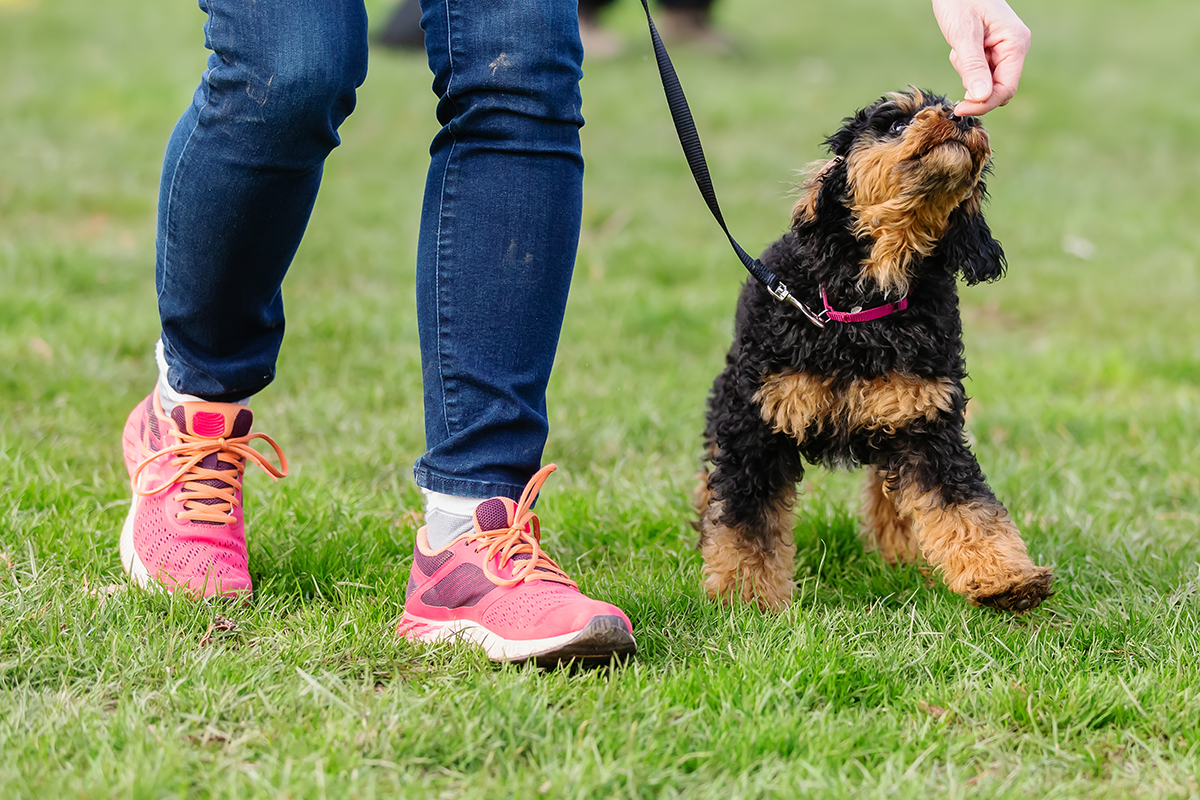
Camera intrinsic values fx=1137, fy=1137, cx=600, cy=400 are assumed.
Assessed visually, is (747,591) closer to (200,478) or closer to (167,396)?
(200,478)

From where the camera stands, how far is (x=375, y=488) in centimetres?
358

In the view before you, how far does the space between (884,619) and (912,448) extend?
0.42 metres

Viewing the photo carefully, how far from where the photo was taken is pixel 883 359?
268 centimetres

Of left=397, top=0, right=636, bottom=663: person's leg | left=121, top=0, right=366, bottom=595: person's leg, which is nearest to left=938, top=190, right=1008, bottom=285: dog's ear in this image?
left=397, top=0, right=636, bottom=663: person's leg

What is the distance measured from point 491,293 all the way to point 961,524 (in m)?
1.22

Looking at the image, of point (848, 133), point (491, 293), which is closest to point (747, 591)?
point (491, 293)

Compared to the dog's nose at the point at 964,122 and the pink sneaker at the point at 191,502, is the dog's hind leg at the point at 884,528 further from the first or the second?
the pink sneaker at the point at 191,502

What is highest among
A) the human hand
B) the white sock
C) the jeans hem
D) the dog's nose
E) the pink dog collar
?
the human hand

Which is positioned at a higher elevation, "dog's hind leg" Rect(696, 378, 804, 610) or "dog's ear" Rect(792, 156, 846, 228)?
"dog's ear" Rect(792, 156, 846, 228)

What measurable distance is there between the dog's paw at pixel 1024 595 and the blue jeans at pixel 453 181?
111 centimetres

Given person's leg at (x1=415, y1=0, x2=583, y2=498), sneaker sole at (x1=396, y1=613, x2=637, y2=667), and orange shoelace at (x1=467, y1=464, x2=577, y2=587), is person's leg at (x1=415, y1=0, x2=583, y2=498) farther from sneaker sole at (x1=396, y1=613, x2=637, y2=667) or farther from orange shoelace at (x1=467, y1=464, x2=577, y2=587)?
sneaker sole at (x1=396, y1=613, x2=637, y2=667)

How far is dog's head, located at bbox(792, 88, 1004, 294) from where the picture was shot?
258cm

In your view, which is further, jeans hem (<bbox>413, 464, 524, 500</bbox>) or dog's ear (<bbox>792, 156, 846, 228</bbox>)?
dog's ear (<bbox>792, 156, 846, 228</bbox>)

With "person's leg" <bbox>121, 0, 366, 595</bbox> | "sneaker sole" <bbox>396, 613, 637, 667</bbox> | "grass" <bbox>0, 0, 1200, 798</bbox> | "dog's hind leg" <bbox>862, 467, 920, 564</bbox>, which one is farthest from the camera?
"dog's hind leg" <bbox>862, 467, 920, 564</bbox>
